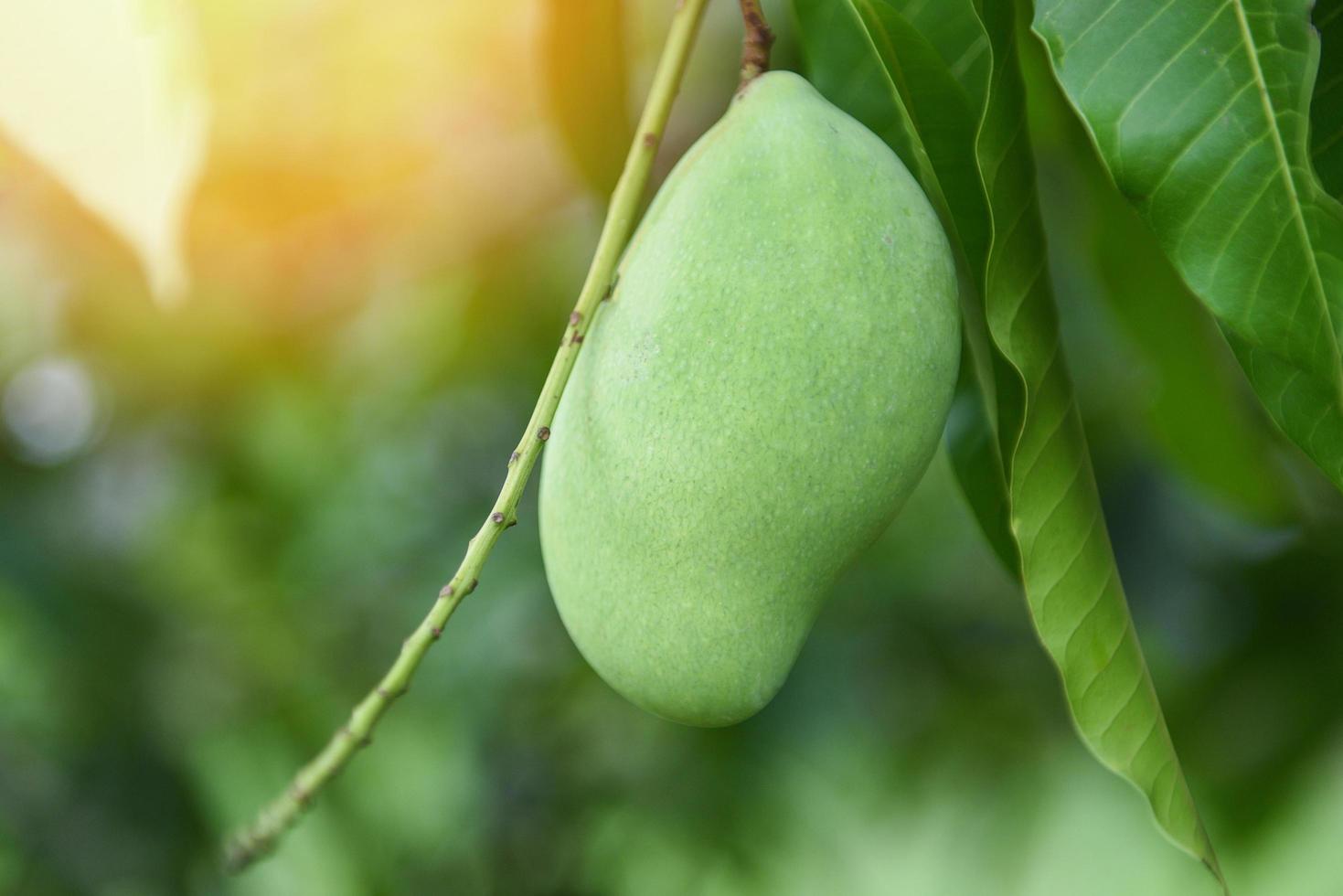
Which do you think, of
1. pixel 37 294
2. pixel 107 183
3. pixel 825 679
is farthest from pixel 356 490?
pixel 107 183

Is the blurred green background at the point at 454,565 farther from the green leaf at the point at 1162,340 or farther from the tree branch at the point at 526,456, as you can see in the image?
the tree branch at the point at 526,456

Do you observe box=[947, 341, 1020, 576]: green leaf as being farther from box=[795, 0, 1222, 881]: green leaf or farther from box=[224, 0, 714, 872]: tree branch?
box=[224, 0, 714, 872]: tree branch

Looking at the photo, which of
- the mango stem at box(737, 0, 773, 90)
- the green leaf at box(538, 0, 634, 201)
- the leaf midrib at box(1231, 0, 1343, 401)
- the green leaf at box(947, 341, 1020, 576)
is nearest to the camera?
the leaf midrib at box(1231, 0, 1343, 401)

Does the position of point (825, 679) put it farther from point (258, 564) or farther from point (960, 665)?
point (258, 564)

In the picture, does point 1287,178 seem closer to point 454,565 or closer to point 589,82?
point 589,82

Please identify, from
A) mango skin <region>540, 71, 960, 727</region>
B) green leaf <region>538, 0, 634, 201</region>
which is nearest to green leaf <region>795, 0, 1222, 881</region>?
mango skin <region>540, 71, 960, 727</region>

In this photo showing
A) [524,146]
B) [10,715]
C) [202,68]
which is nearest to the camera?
[202,68]

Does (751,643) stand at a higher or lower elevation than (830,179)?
lower
